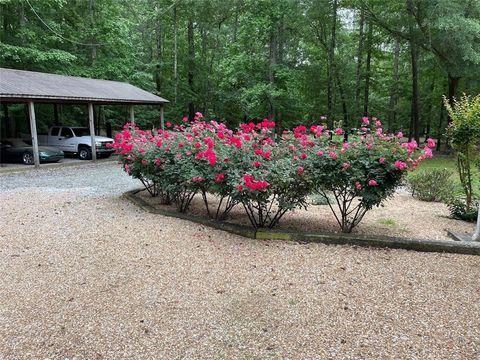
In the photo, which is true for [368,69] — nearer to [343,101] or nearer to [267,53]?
[343,101]

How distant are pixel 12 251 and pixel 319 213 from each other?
4682 millimetres

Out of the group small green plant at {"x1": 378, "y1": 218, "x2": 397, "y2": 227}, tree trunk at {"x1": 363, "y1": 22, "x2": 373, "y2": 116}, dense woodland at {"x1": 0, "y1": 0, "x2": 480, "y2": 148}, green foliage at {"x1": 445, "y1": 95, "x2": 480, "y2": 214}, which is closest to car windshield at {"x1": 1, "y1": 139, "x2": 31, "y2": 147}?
dense woodland at {"x1": 0, "y1": 0, "x2": 480, "y2": 148}

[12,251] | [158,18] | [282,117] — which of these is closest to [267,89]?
[282,117]

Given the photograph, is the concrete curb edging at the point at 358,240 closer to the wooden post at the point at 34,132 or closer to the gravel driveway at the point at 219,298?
the gravel driveway at the point at 219,298

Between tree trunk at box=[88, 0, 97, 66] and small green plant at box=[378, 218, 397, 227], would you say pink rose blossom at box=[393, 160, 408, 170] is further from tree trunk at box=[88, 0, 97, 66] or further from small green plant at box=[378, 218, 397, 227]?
tree trunk at box=[88, 0, 97, 66]

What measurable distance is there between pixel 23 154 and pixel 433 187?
14.0 meters

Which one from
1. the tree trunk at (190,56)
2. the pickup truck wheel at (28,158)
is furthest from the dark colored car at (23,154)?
the tree trunk at (190,56)

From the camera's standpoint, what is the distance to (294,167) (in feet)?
15.9

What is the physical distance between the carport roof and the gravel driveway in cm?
852

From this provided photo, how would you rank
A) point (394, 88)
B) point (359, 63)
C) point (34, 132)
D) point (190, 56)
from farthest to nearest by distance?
point (190, 56) → point (394, 88) → point (359, 63) → point (34, 132)

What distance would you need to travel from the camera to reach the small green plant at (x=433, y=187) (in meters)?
8.01

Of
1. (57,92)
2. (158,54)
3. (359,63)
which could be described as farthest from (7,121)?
(359,63)

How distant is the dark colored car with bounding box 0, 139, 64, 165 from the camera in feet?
46.1

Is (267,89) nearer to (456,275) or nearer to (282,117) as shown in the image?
(282,117)
